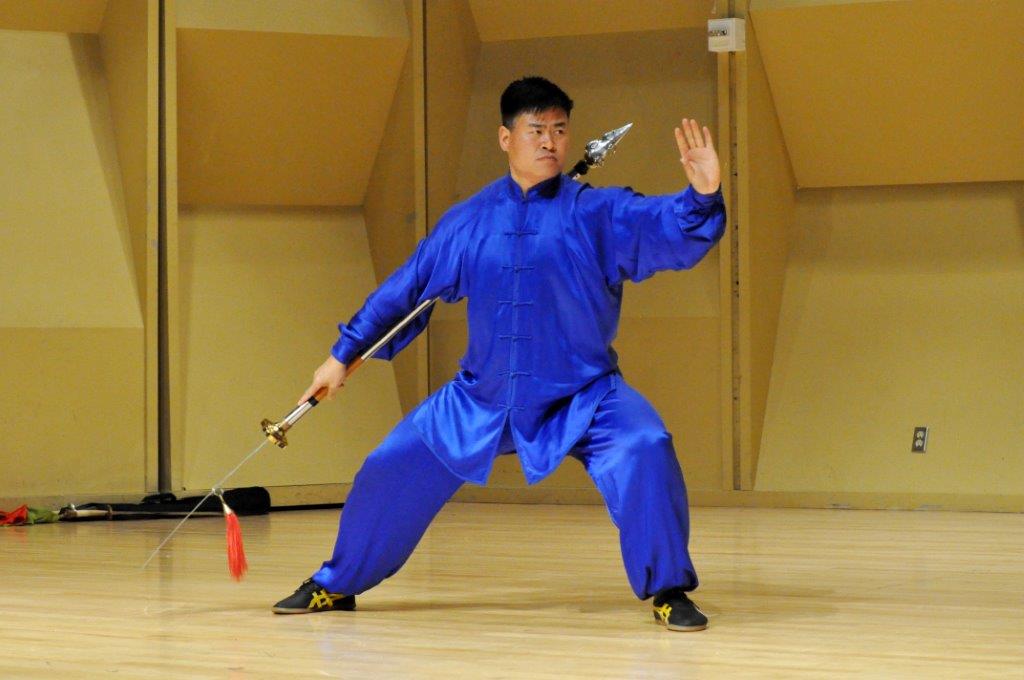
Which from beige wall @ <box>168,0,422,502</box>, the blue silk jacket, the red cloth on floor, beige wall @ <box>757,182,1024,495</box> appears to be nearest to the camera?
the blue silk jacket

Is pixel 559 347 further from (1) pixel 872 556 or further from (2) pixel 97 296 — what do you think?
(2) pixel 97 296

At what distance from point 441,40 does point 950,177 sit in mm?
1994

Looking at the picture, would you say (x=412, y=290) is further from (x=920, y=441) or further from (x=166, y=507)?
(x=920, y=441)

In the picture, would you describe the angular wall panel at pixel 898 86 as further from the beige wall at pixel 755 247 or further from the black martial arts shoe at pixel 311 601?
the black martial arts shoe at pixel 311 601

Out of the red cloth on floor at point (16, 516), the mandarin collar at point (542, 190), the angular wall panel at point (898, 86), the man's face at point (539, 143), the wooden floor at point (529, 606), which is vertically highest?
the angular wall panel at point (898, 86)

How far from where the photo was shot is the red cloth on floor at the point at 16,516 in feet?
17.0

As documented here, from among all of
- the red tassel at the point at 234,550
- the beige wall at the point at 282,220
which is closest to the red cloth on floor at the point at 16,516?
the beige wall at the point at 282,220

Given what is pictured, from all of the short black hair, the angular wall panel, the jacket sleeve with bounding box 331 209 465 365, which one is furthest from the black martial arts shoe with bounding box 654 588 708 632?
the angular wall panel

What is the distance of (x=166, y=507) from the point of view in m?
5.39

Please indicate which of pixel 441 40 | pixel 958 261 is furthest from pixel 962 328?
pixel 441 40

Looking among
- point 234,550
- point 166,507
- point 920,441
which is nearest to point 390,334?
point 234,550

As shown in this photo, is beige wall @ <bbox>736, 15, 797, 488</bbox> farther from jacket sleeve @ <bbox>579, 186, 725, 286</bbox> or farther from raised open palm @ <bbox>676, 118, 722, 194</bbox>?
raised open palm @ <bbox>676, 118, 722, 194</bbox>

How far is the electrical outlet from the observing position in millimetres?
5496

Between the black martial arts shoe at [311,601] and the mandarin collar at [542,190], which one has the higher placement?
the mandarin collar at [542,190]
